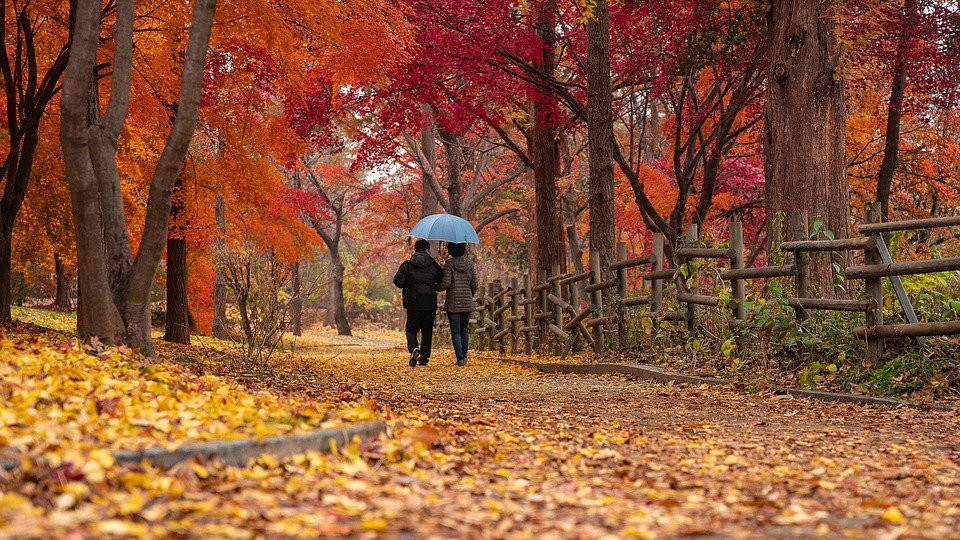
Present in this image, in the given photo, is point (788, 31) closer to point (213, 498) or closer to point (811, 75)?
point (811, 75)

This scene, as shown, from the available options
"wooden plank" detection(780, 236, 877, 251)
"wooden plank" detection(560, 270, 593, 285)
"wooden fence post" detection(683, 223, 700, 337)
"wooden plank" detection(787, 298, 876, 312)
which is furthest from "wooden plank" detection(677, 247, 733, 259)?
"wooden plank" detection(560, 270, 593, 285)

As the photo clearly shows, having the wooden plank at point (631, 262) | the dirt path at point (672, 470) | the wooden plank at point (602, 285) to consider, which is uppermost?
the wooden plank at point (631, 262)

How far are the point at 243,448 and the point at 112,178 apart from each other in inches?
218

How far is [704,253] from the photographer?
9805 mm

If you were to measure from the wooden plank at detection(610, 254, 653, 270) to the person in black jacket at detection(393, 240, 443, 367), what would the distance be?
2.46 m

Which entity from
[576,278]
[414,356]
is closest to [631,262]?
[576,278]

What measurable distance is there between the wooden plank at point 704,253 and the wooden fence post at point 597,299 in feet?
8.33

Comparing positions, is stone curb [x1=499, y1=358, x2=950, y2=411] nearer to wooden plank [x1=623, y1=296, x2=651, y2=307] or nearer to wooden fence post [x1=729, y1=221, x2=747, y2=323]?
wooden fence post [x1=729, y1=221, x2=747, y2=323]

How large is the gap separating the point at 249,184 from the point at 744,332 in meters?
9.75

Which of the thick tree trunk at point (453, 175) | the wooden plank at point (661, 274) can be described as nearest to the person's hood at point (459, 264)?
the wooden plank at point (661, 274)

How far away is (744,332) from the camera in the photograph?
8.77m

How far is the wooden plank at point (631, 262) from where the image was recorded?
36.9 ft

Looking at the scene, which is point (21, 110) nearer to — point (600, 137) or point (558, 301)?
point (600, 137)

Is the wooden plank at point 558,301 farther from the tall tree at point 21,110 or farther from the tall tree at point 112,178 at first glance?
the tall tree at point 21,110
